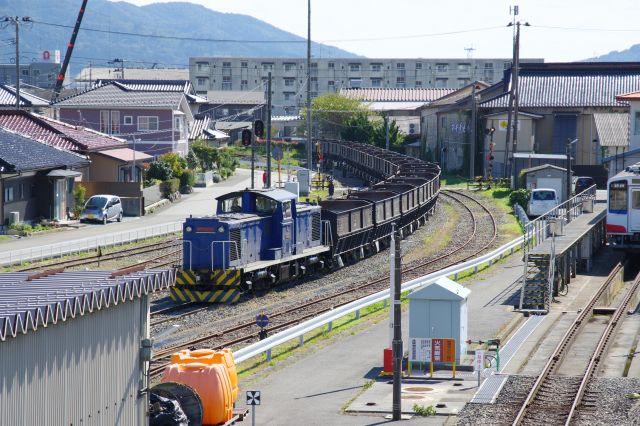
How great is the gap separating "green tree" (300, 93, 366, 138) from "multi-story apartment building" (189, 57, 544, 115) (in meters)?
37.8

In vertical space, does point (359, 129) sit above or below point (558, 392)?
above

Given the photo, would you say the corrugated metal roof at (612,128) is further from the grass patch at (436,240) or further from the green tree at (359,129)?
the green tree at (359,129)

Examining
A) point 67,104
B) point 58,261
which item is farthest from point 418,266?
point 67,104

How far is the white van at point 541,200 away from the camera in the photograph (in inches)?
2071

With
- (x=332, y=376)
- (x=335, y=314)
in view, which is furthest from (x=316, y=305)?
(x=332, y=376)

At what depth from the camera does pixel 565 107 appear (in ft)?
249

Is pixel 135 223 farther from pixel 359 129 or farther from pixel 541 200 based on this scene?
pixel 359 129

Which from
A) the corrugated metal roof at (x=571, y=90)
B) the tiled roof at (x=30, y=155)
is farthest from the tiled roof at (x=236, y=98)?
the tiled roof at (x=30, y=155)

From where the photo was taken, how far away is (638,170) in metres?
39.1

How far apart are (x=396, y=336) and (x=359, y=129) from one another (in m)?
85.5

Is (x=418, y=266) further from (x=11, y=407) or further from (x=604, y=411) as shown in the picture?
(x=11, y=407)

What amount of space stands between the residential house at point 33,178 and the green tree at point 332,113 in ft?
204

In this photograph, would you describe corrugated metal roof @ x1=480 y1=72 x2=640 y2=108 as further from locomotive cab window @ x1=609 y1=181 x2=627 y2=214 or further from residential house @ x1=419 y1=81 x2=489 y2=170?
locomotive cab window @ x1=609 y1=181 x2=627 y2=214

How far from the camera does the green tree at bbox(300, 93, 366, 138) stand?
112m
